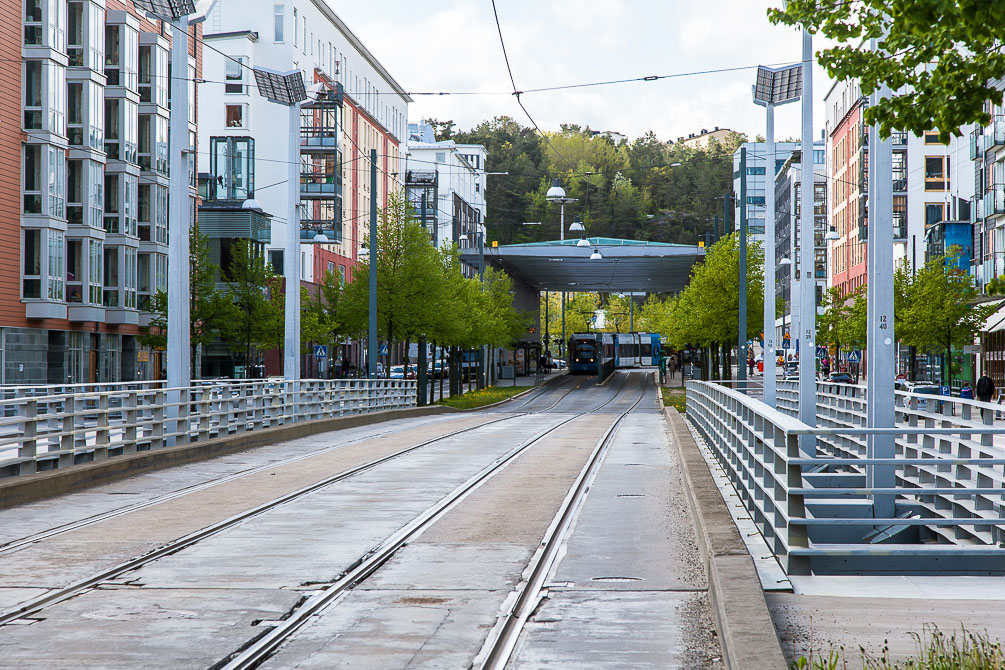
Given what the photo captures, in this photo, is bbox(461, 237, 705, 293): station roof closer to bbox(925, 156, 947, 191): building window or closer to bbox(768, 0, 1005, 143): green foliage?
bbox(925, 156, 947, 191): building window

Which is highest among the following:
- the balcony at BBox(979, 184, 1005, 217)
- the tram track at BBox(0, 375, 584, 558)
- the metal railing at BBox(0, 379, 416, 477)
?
the balcony at BBox(979, 184, 1005, 217)

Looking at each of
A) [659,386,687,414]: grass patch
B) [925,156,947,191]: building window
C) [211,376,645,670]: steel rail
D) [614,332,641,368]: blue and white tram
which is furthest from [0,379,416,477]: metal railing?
[614,332,641,368]: blue and white tram

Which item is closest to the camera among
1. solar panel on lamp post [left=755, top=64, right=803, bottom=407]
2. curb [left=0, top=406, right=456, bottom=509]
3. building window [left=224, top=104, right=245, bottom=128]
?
curb [left=0, top=406, right=456, bottom=509]

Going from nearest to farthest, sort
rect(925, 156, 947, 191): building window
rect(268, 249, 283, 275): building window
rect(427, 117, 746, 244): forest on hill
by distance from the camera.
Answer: rect(268, 249, 283, 275): building window, rect(925, 156, 947, 191): building window, rect(427, 117, 746, 244): forest on hill

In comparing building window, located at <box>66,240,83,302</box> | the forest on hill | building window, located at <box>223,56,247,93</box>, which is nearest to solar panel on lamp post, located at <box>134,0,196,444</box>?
building window, located at <box>66,240,83,302</box>

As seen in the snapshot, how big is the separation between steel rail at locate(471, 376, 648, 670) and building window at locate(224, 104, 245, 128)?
64.5m

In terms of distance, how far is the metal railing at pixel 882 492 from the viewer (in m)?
10.0

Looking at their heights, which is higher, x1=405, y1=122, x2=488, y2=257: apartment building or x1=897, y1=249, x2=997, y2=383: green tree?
x1=405, y1=122, x2=488, y2=257: apartment building

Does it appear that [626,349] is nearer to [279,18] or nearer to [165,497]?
[279,18]

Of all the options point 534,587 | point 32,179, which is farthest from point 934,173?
point 534,587

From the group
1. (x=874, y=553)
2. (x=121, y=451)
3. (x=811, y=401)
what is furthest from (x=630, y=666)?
(x=811, y=401)

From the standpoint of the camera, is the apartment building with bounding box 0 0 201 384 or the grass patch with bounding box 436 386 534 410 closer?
the apartment building with bounding box 0 0 201 384

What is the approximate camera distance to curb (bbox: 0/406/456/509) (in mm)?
15250

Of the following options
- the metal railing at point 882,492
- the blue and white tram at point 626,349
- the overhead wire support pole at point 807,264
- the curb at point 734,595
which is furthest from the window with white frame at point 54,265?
the blue and white tram at point 626,349
